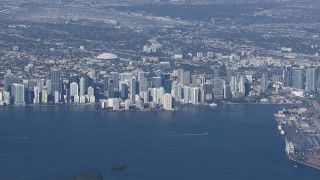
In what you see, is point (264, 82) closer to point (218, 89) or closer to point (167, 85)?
point (218, 89)

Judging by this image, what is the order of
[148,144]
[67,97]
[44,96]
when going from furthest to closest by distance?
[67,97] → [44,96] → [148,144]

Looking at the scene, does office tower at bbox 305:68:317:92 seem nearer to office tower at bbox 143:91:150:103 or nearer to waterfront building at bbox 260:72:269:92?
waterfront building at bbox 260:72:269:92

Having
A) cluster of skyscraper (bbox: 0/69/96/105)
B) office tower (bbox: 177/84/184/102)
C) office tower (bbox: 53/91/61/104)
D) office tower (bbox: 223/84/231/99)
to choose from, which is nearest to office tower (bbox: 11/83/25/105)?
cluster of skyscraper (bbox: 0/69/96/105)

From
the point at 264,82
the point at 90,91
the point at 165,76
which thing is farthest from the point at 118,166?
the point at 264,82

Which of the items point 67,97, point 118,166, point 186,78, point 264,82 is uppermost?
point 186,78

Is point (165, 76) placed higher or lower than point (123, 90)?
higher

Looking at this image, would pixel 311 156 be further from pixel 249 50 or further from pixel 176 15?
pixel 176 15
